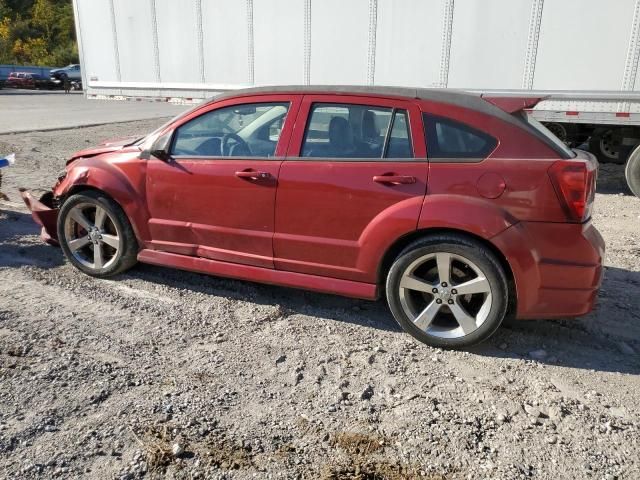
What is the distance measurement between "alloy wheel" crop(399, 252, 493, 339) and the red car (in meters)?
0.01

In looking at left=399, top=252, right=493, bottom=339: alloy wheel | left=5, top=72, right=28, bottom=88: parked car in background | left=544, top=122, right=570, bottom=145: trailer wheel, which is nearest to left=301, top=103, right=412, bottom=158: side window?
left=399, top=252, right=493, bottom=339: alloy wheel

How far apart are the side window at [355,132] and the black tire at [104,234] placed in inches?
67.4

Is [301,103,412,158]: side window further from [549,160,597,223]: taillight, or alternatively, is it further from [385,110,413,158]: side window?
[549,160,597,223]: taillight

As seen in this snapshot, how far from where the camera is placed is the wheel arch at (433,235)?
350 centimetres

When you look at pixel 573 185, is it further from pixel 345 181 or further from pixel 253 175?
pixel 253 175

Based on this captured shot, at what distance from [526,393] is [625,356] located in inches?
37.5

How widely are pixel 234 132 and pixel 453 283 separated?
196 cm

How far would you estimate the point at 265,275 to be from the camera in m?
4.09

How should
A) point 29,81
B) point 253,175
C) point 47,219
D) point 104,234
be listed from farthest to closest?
point 29,81
point 47,219
point 104,234
point 253,175

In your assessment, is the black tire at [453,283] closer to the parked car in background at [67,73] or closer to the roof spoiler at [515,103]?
the roof spoiler at [515,103]

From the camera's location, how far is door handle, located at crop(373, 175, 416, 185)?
3557 mm

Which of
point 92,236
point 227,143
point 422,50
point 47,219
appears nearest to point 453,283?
point 227,143

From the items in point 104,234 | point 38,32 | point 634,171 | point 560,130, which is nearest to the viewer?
point 104,234

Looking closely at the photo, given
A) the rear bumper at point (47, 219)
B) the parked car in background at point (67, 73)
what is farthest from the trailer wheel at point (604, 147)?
the parked car in background at point (67, 73)
